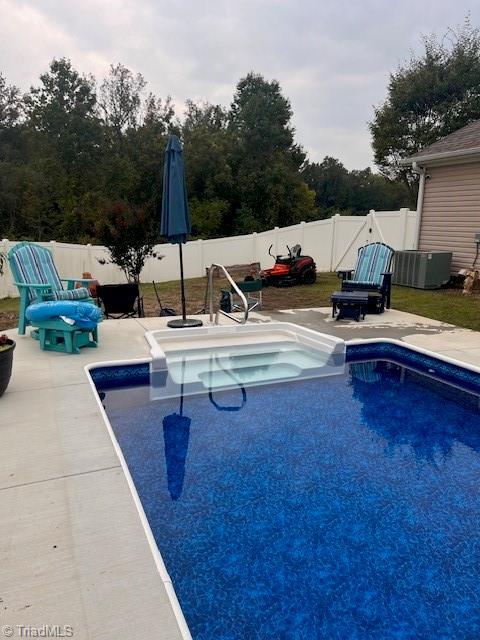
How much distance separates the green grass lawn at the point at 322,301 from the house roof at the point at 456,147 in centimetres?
286

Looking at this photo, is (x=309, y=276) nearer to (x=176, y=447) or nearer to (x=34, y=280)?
(x=34, y=280)

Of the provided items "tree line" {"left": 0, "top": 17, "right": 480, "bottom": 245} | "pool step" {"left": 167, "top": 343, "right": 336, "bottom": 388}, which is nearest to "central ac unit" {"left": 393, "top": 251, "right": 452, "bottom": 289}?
"pool step" {"left": 167, "top": 343, "right": 336, "bottom": 388}

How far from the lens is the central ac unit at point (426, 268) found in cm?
973

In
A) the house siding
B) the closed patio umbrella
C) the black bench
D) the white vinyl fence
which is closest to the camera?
the closed patio umbrella

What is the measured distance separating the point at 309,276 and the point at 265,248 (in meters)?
3.69

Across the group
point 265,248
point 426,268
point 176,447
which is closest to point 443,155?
point 426,268

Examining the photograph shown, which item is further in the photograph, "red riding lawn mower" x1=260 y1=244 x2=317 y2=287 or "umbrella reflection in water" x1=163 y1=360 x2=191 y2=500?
"red riding lawn mower" x1=260 y1=244 x2=317 y2=287

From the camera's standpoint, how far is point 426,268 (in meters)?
9.73

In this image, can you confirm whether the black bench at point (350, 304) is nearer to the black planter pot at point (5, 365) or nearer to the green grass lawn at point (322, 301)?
the green grass lawn at point (322, 301)

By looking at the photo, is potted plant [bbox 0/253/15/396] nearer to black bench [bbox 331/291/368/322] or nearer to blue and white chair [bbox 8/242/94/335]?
blue and white chair [bbox 8/242/94/335]

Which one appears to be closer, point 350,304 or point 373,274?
point 350,304

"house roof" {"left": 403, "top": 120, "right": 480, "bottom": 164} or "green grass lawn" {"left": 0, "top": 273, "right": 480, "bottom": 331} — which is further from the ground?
"house roof" {"left": 403, "top": 120, "right": 480, "bottom": 164}

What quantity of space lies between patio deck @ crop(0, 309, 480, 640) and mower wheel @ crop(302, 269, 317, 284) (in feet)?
24.2

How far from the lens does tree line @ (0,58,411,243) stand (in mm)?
18672
